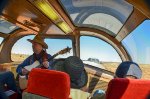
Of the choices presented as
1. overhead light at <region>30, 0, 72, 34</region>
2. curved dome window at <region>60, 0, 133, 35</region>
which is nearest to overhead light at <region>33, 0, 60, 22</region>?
overhead light at <region>30, 0, 72, 34</region>

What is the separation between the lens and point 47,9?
16.2ft

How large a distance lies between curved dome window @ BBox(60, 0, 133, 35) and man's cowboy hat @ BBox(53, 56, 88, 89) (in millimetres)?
1015

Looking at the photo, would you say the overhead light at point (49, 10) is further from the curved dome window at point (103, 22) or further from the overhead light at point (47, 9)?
the curved dome window at point (103, 22)

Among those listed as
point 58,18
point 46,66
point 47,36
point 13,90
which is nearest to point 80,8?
point 58,18

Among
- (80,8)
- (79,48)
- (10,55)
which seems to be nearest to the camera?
(80,8)

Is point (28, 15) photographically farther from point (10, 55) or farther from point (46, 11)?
point (10, 55)

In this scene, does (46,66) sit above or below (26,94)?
above

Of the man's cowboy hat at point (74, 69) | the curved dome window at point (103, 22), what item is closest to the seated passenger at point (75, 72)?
the man's cowboy hat at point (74, 69)

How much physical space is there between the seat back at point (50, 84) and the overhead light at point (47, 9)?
141cm

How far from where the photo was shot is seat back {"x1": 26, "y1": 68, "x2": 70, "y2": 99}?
3.10 m

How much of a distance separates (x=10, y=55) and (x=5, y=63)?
0.81 metres

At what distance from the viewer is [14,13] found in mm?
5715

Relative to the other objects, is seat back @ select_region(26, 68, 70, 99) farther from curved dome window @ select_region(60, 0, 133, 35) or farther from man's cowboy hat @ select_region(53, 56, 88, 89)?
curved dome window @ select_region(60, 0, 133, 35)

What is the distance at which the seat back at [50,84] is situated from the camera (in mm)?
3104
